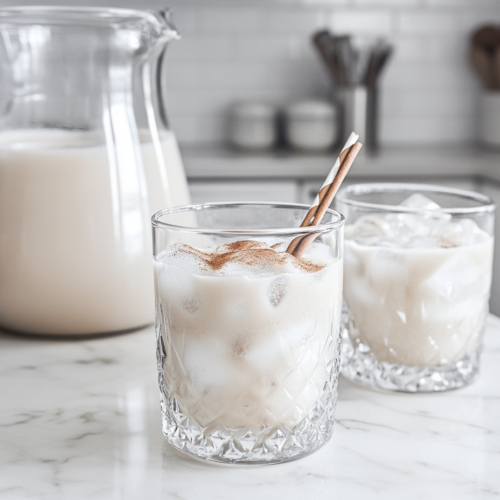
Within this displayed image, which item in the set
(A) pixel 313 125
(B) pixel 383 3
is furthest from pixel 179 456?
(B) pixel 383 3

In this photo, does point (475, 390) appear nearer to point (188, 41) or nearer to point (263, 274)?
point (263, 274)

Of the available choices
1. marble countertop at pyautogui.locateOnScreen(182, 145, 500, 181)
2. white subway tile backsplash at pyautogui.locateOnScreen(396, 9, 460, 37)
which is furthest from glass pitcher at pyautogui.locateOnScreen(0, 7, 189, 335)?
white subway tile backsplash at pyautogui.locateOnScreen(396, 9, 460, 37)

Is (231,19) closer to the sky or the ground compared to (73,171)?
closer to the sky

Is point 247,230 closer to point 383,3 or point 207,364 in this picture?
point 207,364

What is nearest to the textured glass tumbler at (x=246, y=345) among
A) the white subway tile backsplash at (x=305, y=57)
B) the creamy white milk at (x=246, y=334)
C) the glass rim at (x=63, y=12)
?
the creamy white milk at (x=246, y=334)

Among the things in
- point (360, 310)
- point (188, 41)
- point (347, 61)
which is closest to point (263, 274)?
point (360, 310)
